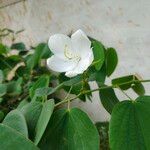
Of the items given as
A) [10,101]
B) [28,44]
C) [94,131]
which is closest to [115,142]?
[94,131]

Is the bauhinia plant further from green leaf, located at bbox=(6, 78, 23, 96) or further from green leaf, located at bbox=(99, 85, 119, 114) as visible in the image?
green leaf, located at bbox=(6, 78, 23, 96)

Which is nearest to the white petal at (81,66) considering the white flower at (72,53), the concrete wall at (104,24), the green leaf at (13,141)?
the white flower at (72,53)

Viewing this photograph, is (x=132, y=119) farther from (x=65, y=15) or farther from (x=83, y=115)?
(x=65, y=15)

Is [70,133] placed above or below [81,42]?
below

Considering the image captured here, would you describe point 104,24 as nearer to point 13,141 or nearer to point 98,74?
point 98,74

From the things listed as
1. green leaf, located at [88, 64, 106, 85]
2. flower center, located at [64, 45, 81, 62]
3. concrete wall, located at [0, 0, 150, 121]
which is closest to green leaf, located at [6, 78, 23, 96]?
concrete wall, located at [0, 0, 150, 121]

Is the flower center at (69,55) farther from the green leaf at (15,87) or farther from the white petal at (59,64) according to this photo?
the green leaf at (15,87)

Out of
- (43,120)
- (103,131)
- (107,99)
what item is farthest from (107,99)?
(103,131)

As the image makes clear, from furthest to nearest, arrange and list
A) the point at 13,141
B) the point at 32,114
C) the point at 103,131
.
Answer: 1. the point at 103,131
2. the point at 32,114
3. the point at 13,141
